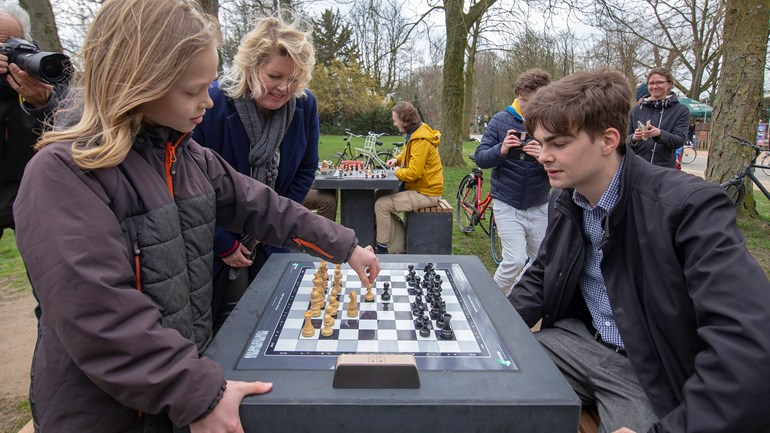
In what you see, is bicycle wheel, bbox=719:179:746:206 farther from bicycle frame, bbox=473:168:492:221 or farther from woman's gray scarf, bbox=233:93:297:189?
woman's gray scarf, bbox=233:93:297:189

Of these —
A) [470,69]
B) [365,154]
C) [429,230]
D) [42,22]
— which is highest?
[470,69]

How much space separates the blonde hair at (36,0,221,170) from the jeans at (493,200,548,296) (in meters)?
2.91

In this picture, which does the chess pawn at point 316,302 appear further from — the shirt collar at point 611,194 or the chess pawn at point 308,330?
the shirt collar at point 611,194

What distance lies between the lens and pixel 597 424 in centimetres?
168

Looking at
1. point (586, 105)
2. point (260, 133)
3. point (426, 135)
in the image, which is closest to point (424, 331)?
point (586, 105)

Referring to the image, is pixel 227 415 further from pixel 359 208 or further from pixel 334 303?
pixel 359 208

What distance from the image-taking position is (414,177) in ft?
16.6

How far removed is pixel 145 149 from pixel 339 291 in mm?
842

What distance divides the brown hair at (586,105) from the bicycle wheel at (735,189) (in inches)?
204

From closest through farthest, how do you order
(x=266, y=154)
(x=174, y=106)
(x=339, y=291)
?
(x=174, y=106)
(x=339, y=291)
(x=266, y=154)

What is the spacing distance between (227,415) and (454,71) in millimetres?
11470

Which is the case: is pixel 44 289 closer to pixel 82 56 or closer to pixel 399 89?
pixel 82 56

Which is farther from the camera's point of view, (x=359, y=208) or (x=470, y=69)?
(x=470, y=69)

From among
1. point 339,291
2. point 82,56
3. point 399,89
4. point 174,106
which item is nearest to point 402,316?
point 339,291
